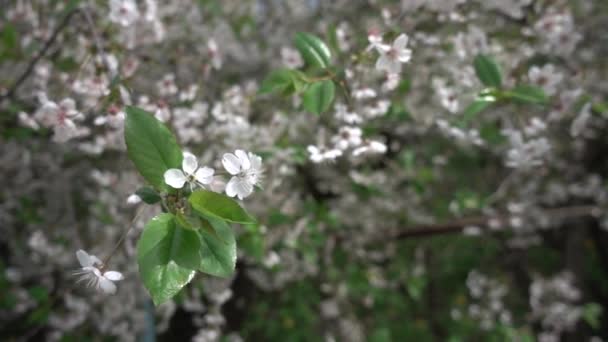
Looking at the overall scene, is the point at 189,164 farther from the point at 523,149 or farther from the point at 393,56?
the point at 523,149

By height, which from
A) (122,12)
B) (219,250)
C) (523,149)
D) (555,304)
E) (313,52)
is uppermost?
(122,12)

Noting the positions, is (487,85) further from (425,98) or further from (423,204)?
(423,204)

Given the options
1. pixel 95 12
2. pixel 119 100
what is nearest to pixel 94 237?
pixel 95 12

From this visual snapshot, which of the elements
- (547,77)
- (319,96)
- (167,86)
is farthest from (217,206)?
(547,77)

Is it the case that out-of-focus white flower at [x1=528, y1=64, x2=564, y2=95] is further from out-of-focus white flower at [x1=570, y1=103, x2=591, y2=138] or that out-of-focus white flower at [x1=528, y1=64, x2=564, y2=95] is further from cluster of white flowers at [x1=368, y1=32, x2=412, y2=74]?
cluster of white flowers at [x1=368, y1=32, x2=412, y2=74]

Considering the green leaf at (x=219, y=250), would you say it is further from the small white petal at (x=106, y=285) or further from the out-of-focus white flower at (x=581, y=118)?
the out-of-focus white flower at (x=581, y=118)

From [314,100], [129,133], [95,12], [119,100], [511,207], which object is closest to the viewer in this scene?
[129,133]
